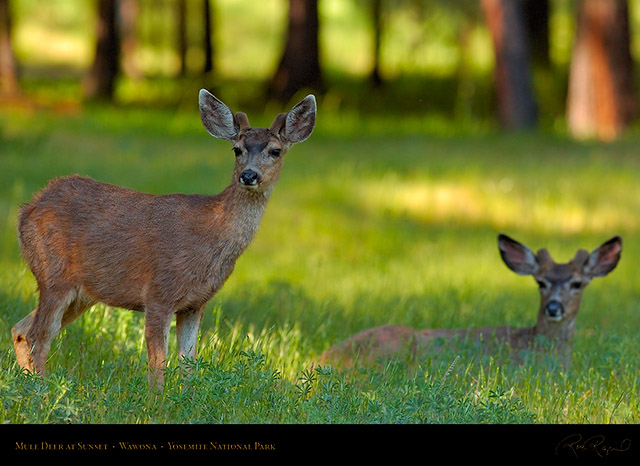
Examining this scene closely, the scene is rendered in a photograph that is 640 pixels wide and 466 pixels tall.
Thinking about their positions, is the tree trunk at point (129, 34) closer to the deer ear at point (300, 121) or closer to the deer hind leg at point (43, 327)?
the deer ear at point (300, 121)

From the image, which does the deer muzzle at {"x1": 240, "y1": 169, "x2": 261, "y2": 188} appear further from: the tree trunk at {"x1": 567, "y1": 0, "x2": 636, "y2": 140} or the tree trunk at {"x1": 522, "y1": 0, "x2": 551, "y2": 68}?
the tree trunk at {"x1": 522, "y1": 0, "x2": 551, "y2": 68}

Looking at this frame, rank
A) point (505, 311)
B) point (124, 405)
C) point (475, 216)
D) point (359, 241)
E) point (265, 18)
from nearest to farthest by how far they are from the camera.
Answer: point (124, 405), point (505, 311), point (359, 241), point (475, 216), point (265, 18)

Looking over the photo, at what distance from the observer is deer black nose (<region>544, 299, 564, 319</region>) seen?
26.6 ft

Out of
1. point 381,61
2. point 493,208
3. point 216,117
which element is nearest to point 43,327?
point 216,117

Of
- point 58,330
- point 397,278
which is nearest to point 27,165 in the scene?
point 397,278

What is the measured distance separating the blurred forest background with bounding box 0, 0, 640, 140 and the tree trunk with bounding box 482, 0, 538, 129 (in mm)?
22

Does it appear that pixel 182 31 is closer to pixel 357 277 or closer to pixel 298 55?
Answer: pixel 298 55

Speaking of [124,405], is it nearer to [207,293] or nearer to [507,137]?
[207,293]

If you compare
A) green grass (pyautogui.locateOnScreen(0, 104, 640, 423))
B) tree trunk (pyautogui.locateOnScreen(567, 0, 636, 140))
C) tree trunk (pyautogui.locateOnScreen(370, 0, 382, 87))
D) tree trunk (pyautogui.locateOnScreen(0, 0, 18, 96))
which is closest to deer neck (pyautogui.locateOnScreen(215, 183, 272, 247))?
green grass (pyautogui.locateOnScreen(0, 104, 640, 423))

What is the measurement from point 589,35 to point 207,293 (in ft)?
48.9

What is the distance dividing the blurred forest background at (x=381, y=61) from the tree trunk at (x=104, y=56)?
0.10 feet

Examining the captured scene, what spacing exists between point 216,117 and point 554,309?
3064mm

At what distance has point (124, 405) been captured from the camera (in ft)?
18.4
